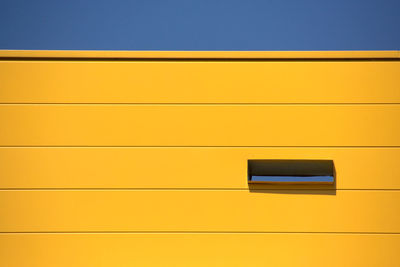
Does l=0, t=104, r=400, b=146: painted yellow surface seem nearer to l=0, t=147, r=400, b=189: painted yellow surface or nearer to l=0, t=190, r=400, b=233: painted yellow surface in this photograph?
l=0, t=147, r=400, b=189: painted yellow surface

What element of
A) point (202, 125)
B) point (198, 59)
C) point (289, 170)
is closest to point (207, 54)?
point (198, 59)

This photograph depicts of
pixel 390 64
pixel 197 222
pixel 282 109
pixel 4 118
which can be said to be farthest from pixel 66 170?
pixel 390 64

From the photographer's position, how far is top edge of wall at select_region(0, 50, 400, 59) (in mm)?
1352

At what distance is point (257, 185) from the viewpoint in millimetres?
1305

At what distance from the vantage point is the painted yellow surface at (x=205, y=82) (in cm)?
134

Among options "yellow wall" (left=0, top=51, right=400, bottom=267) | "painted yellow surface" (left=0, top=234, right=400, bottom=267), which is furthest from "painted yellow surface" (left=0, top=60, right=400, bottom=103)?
"painted yellow surface" (left=0, top=234, right=400, bottom=267)

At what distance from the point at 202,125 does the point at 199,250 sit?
0.49 metres

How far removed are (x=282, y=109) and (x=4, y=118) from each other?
3.72 feet

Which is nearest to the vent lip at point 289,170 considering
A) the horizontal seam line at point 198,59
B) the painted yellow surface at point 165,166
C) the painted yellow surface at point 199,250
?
the painted yellow surface at point 165,166

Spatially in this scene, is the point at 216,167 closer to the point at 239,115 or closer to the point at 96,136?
the point at 239,115

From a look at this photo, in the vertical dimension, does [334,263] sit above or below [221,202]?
below

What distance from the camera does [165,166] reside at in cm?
132

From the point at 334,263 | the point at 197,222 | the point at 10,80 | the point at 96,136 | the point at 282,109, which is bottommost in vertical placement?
the point at 334,263

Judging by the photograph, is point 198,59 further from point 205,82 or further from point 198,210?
point 198,210
